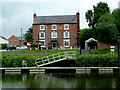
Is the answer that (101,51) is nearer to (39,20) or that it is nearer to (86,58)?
(86,58)

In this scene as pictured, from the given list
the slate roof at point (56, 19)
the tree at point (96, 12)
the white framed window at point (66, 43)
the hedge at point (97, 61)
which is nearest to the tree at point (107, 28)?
the hedge at point (97, 61)

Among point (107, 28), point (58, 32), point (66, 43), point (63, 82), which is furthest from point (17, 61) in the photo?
point (58, 32)

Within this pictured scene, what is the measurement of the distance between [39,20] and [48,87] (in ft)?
123

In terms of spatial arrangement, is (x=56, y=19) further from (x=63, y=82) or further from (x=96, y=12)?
→ (x=63, y=82)

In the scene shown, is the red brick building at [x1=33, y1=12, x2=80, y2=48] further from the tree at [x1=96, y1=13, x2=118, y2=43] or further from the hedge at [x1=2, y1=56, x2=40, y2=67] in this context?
the hedge at [x1=2, y1=56, x2=40, y2=67]

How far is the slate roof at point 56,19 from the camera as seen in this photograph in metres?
48.7

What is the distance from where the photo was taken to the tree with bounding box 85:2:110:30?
46750 mm

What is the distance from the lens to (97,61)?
23.3m

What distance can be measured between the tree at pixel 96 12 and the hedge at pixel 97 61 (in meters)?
25.1

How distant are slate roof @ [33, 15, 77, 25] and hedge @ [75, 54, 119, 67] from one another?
2574 centimetres

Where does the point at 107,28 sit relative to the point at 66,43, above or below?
above

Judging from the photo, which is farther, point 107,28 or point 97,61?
point 107,28

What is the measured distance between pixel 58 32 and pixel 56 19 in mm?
3813

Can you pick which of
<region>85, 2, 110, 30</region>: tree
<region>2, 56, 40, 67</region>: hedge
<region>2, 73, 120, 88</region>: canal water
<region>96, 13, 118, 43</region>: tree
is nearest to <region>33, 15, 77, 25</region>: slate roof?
<region>85, 2, 110, 30</region>: tree
